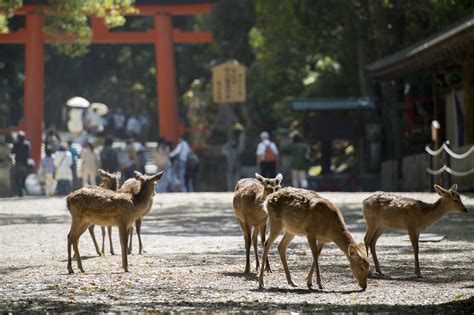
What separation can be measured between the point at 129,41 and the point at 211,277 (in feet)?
104

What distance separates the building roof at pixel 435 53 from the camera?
26589 millimetres

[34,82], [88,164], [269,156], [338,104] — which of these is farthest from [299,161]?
[34,82]

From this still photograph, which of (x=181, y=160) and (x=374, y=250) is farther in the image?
(x=181, y=160)

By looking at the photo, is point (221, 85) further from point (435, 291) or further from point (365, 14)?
point (435, 291)

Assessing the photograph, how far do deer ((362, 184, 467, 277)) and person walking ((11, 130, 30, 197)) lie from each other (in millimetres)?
23043

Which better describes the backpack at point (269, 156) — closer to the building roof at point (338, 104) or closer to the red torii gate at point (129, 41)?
the building roof at point (338, 104)

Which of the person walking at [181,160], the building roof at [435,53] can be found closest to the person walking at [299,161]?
the building roof at [435,53]

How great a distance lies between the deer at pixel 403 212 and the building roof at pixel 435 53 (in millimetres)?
11015

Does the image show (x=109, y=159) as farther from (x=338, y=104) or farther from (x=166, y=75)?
(x=166, y=75)

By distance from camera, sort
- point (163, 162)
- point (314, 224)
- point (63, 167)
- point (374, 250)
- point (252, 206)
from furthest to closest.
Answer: point (163, 162) < point (63, 167) < point (374, 250) < point (252, 206) < point (314, 224)

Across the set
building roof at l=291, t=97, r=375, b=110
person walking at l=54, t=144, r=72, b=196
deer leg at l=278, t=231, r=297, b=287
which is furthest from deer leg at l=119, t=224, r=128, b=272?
building roof at l=291, t=97, r=375, b=110

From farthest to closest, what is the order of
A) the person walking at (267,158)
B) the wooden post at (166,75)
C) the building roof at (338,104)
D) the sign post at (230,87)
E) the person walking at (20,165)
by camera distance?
the wooden post at (166,75) < the sign post at (230,87) < the building roof at (338,104) < the person walking at (20,165) < the person walking at (267,158)

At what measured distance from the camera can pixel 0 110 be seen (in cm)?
4519

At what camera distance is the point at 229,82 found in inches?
1661
